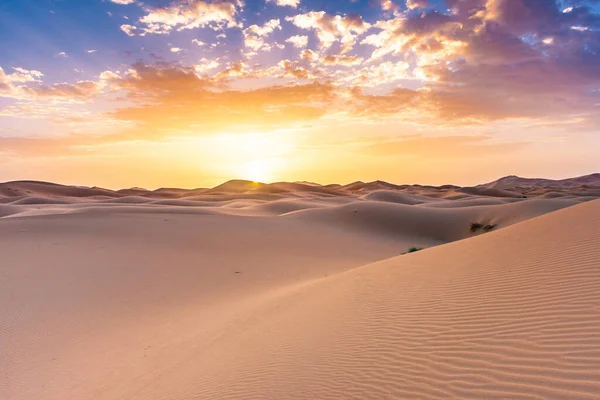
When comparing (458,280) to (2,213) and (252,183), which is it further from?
(252,183)

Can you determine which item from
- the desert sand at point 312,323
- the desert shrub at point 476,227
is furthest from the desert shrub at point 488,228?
the desert sand at point 312,323

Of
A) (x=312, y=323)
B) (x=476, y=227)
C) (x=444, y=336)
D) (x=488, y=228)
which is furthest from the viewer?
(x=476, y=227)

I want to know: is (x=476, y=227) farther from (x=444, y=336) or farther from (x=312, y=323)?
(x=444, y=336)

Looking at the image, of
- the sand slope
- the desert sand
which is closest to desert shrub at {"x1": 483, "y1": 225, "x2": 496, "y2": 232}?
the desert sand

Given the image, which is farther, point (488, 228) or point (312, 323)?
point (488, 228)

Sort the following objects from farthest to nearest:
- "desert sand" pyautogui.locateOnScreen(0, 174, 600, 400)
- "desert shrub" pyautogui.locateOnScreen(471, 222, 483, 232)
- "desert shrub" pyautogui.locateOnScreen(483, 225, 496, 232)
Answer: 1. "desert shrub" pyautogui.locateOnScreen(471, 222, 483, 232)
2. "desert shrub" pyautogui.locateOnScreen(483, 225, 496, 232)
3. "desert sand" pyautogui.locateOnScreen(0, 174, 600, 400)

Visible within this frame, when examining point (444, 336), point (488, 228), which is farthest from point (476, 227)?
point (444, 336)

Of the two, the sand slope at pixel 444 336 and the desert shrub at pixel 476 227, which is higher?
the sand slope at pixel 444 336

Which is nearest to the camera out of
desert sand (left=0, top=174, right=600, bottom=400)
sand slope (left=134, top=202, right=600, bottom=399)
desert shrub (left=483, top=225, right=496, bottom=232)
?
sand slope (left=134, top=202, right=600, bottom=399)

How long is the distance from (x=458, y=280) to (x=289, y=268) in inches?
370

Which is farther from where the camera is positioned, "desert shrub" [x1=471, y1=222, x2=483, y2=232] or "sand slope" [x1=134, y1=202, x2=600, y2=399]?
"desert shrub" [x1=471, y1=222, x2=483, y2=232]

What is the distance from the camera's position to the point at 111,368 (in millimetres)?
6922

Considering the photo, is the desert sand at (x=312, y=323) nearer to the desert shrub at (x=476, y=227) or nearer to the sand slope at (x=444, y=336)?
the sand slope at (x=444, y=336)

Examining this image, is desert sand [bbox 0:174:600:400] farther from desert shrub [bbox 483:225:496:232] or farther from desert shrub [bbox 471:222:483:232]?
desert shrub [bbox 471:222:483:232]
